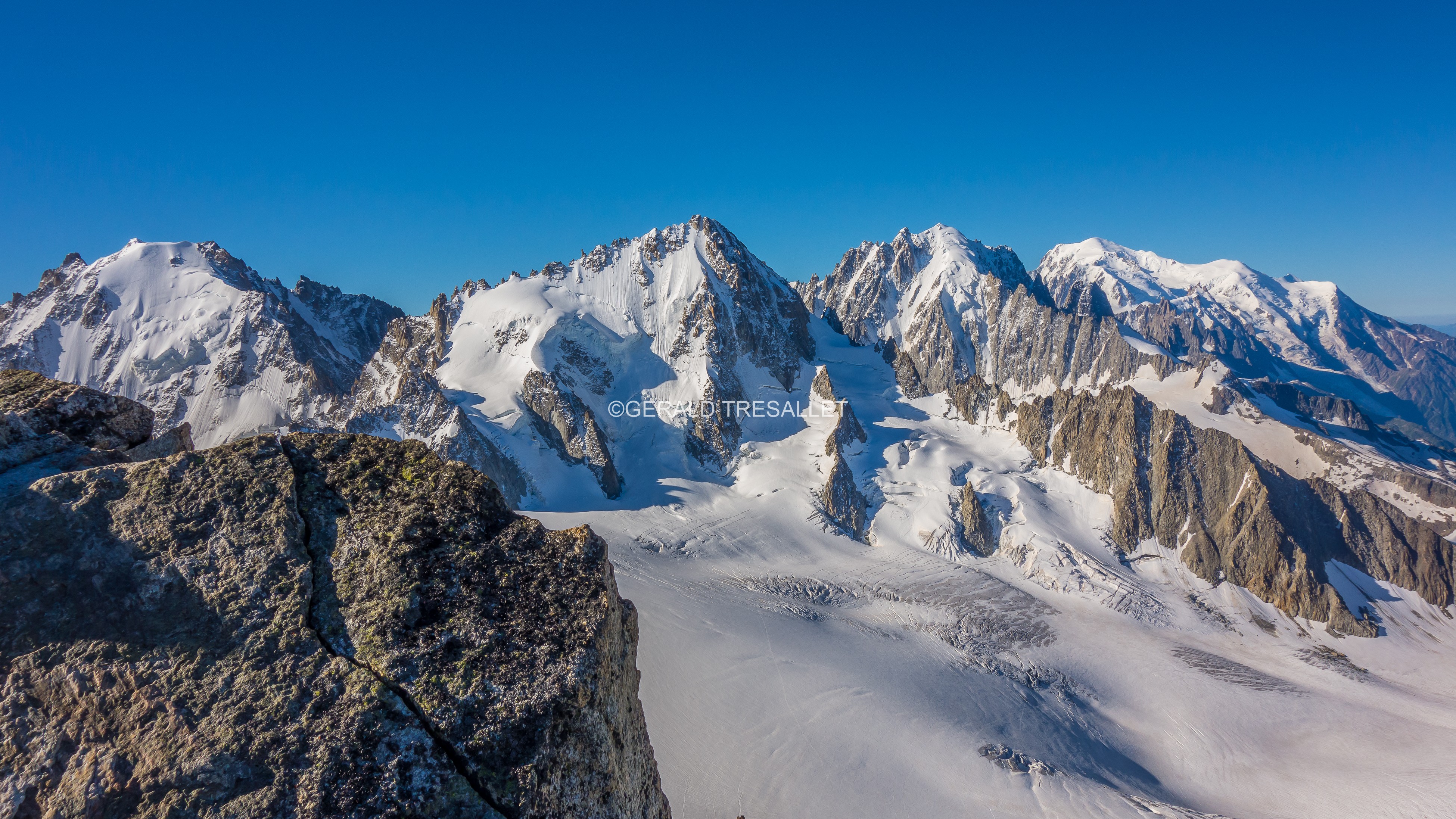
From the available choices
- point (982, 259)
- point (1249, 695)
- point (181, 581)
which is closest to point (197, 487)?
point (181, 581)

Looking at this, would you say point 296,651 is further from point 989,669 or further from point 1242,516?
point 1242,516

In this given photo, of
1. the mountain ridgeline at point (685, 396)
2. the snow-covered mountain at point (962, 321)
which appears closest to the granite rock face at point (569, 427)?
the mountain ridgeline at point (685, 396)

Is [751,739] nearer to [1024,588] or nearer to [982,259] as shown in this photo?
[1024,588]

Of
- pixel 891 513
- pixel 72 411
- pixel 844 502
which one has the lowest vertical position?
pixel 891 513

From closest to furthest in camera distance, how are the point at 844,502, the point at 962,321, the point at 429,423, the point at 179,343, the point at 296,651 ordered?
the point at 296,651 → the point at 429,423 → the point at 844,502 → the point at 179,343 → the point at 962,321

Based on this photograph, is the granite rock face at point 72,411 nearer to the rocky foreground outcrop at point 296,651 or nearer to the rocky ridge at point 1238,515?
the rocky foreground outcrop at point 296,651

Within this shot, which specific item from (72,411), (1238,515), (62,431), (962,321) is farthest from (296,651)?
(962,321)
